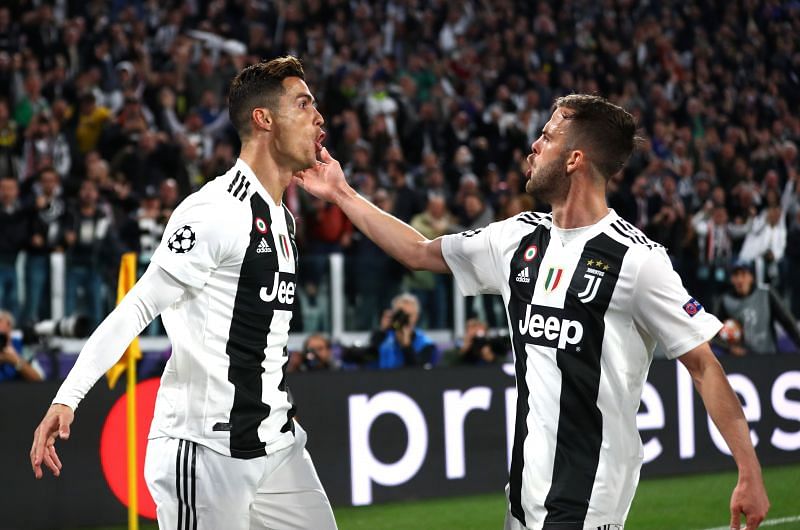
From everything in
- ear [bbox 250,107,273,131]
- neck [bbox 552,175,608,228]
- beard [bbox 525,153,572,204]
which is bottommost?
neck [bbox 552,175,608,228]

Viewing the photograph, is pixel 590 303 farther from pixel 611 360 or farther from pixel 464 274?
pixel 464 274

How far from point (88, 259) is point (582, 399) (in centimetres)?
652

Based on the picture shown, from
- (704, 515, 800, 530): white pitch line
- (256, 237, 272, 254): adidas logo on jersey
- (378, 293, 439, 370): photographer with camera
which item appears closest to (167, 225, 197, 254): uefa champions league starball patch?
(256, 237, 272, 254): adidas logo on jersey

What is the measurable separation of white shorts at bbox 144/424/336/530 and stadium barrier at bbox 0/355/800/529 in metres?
3.56

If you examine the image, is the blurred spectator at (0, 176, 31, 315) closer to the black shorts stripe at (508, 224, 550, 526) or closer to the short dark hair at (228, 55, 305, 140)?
the short dark hair at (228, 55, 305, 140)

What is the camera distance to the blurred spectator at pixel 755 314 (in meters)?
11.9

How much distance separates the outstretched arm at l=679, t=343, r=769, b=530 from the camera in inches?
141

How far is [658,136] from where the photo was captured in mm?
18266

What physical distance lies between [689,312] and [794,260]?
32.8ft

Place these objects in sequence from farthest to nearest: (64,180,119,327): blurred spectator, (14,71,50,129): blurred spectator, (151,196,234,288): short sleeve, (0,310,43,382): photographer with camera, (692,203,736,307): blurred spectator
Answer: (692,203,736,307): blurred spectator → (14,71,50,129): blurred spectator → (64,180,119,327): blurred spectator → (0,310,43,382): photographer with camera → (151,196,234,288): short sleeve

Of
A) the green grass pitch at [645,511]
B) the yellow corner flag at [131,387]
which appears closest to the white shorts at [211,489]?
the yellow corner flag at [131,387]

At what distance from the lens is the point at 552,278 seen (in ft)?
12.9

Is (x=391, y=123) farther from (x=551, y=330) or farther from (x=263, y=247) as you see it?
(x=551, y=330)

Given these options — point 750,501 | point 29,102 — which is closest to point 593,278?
point 750,501
